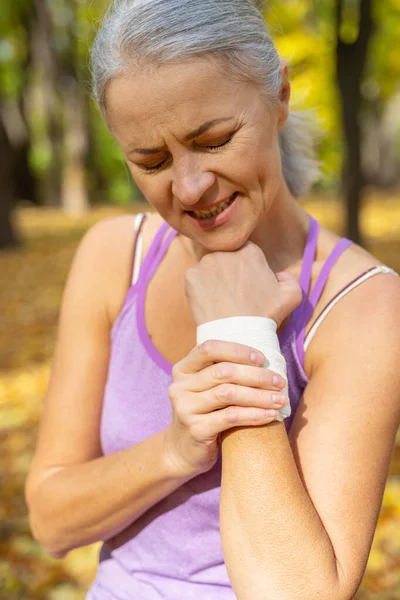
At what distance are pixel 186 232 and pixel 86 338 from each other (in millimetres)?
420

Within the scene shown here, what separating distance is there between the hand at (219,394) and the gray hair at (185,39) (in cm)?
57

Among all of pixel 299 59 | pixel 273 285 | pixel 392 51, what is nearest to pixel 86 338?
pixel 273 285

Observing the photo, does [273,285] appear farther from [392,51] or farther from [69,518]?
[392,51]

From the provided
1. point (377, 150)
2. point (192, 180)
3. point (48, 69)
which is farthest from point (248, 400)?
point (377, 150)

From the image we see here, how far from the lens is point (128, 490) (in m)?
1.65

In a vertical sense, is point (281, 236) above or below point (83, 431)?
above

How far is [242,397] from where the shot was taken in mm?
1452

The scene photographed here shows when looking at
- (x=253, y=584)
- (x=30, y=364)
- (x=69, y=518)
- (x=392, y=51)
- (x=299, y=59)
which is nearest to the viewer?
(x=253, y=584)

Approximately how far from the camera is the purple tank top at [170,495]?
1.73 m

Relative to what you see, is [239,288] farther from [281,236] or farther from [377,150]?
[377,150]

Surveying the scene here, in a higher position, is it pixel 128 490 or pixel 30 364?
pixel 128 490

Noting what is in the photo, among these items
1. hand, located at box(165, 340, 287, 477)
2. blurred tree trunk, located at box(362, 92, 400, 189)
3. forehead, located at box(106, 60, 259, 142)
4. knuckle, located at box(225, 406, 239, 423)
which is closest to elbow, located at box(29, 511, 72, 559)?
hand, located at box(165, 340, 287, 477)

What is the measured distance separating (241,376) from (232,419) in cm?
9

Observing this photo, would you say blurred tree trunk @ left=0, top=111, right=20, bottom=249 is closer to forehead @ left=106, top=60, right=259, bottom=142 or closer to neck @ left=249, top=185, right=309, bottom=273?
neck @ left=249, top=185, right=309, bottom=273
